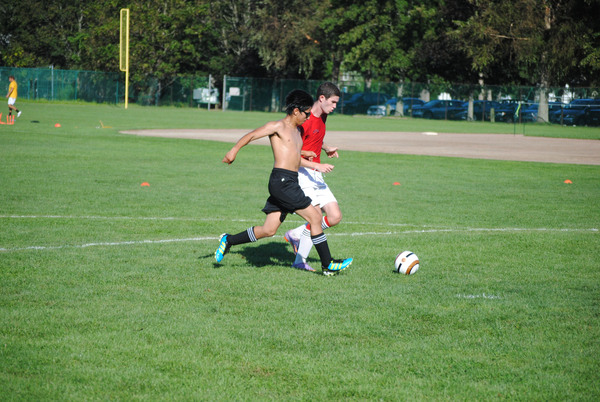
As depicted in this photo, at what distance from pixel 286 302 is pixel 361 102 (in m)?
58.3

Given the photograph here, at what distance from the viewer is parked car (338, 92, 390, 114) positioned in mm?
63000

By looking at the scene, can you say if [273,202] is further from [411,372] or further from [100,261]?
[411,372]

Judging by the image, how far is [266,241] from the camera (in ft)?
31.3

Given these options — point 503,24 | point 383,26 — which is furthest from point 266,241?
point 383,26

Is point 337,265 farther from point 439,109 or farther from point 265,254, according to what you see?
point 439,109

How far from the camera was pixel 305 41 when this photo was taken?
66750mm

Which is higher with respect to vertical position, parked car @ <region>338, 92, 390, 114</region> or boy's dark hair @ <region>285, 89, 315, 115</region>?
parked car @ <region>338, 92, 390, 114</region>

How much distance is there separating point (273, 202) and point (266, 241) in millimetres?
2049

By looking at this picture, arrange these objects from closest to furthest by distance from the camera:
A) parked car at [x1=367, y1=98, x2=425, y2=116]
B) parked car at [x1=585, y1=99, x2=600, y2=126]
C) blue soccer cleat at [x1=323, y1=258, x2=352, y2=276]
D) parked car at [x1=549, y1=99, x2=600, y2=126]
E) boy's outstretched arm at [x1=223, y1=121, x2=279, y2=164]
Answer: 1. boy's outstretched arm at [x1=223, y1=121, x2=279, y2=164]
2. blue soccer cleat at [x1=323, y1=258, x2=352, y2=276]
3. parked car at [x1=585, y1=99, x2=600, y2=126]
4. parked car at [x1=549, y1=99, x2=600, y2=126]
5. parked car at [x1=367, y1=98, x2=425, y2=116]

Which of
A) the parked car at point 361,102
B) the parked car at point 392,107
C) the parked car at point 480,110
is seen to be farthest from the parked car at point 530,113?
the parked car at point 361,102

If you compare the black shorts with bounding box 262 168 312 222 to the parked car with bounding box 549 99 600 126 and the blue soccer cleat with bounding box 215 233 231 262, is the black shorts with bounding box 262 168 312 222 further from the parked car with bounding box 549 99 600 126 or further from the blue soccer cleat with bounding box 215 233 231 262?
the parked car with bounding box 549 99 600 126

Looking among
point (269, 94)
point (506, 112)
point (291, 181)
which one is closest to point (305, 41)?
point (269, 94)

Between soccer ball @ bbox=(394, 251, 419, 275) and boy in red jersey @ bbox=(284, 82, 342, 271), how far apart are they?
885 millimetres

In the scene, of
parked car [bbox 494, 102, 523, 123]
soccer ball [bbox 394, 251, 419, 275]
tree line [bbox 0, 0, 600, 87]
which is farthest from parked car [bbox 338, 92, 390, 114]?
soccer ball [bbox 394, 251, 419, 275]
